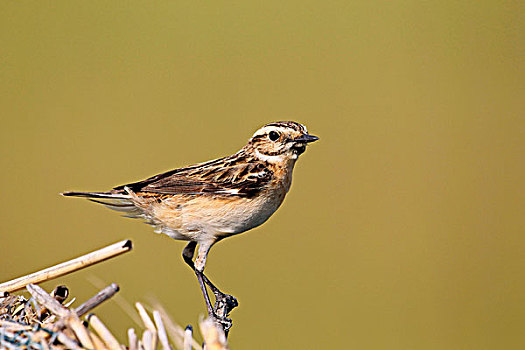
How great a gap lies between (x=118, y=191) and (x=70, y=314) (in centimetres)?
103

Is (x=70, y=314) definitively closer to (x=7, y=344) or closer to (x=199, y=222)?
(x=7, y=344)

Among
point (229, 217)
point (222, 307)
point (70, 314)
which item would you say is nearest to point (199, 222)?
point (229, 217)

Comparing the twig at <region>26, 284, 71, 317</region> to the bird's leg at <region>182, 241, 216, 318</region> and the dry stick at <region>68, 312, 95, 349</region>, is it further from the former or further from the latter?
the bird's leg at <region>182, 241, 216, 318</region>

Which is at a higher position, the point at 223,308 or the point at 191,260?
the point at 191,260

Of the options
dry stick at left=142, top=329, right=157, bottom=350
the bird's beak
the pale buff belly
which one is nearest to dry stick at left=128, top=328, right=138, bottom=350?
dry stick at left=142, top=329, right=157, bottom=350

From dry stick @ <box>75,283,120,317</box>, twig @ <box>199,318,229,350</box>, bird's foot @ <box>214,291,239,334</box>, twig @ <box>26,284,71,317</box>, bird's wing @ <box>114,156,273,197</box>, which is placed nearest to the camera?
twig @ <box>199,318,229,350</box>

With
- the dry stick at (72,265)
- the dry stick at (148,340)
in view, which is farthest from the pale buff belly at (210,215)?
the dry stick at (148,340)

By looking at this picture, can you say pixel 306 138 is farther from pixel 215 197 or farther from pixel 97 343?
pixel 97 343

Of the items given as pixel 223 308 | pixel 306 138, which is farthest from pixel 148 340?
pixel 306 138

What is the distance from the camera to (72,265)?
69.1 inches

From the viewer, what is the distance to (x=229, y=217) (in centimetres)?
257

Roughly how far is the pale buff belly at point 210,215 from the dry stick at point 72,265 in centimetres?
80

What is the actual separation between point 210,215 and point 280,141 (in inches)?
18.4

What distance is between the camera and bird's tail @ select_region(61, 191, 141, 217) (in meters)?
2.54
